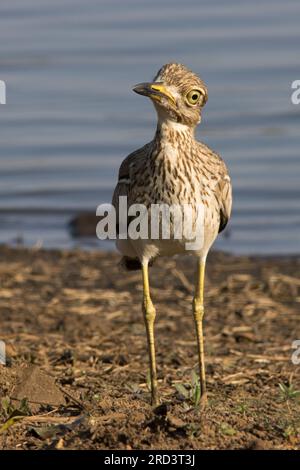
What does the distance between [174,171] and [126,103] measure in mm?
9533

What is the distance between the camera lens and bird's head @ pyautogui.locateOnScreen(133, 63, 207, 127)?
581 cm

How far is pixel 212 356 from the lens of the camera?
290 inches

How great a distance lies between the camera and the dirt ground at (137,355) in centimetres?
500

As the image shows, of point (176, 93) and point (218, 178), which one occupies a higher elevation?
point (176, 93)

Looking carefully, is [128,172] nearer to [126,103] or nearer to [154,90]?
[154,90]

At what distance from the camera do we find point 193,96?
5.97m

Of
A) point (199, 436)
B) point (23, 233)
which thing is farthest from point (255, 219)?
point (199, 436)

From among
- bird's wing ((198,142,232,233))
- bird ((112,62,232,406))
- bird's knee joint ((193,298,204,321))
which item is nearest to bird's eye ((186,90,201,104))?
bird ((112,62,232,406))

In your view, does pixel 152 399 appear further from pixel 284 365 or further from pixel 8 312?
pixel 8 312

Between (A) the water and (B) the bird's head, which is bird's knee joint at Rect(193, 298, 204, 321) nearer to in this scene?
(B) the bird's head

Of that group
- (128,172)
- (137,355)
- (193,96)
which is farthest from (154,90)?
(137,355)

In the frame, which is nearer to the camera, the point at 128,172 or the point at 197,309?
the point at 128,172

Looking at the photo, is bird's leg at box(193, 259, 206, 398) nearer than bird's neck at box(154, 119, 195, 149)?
No

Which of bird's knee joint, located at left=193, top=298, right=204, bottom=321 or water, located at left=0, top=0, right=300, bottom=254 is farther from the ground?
water, located at left=0, top=0, right=300, bottom=254
